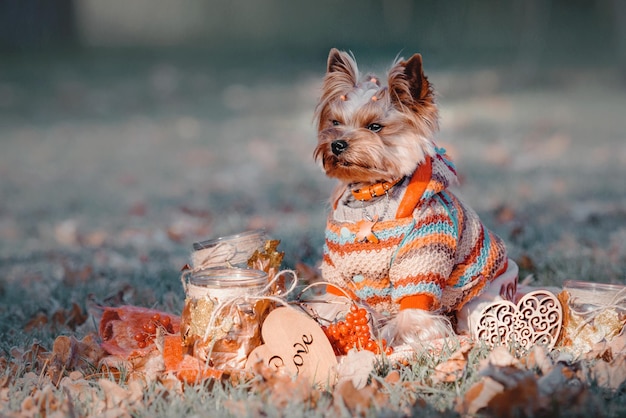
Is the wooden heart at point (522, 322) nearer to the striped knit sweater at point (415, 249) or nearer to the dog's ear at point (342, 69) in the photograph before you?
the striped knit sweater at point (415, 249)

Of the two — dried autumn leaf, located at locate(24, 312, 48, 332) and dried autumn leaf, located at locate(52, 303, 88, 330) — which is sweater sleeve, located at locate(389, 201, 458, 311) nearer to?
dried autumn leaf, located at locate(52, 303, 88, 330)

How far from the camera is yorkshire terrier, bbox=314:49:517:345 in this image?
3.14m

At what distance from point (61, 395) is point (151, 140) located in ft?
32.9

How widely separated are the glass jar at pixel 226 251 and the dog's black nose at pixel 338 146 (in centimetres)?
59

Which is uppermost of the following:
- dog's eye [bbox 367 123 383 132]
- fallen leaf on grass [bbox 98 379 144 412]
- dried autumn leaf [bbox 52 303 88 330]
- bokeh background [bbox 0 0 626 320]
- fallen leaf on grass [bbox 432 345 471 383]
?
dog's eye [bbox 367 123 383 132]

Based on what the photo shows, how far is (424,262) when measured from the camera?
3102 mm

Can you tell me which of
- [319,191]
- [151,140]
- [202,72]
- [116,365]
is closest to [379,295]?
[116,365]

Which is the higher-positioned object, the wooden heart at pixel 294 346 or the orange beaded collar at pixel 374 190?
the orange beaded collar at pixel 374 190

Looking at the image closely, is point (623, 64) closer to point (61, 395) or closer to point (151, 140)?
point (151, 140)

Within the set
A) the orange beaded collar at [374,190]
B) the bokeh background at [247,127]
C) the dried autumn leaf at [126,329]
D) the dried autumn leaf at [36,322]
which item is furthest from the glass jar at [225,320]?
the dried autumn leaf at [36,322]

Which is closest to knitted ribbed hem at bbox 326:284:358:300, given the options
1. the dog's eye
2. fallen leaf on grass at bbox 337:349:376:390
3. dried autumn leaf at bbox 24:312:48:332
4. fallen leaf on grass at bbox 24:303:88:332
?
fallen leaf on grass at bbox 337:349:376:390

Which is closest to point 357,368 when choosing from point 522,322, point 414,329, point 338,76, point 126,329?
point 414,329

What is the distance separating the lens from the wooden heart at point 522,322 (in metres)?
3.12

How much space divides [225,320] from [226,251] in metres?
0.56
